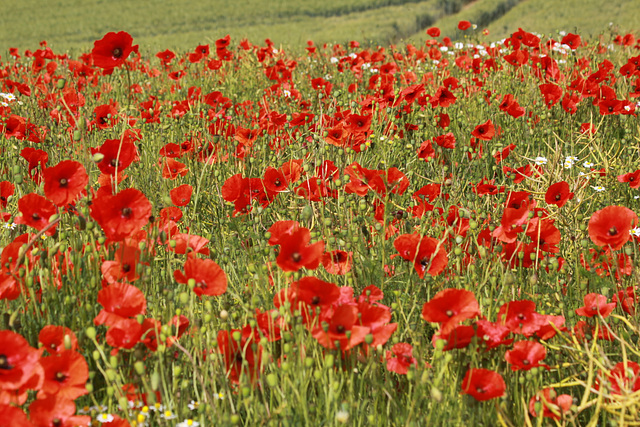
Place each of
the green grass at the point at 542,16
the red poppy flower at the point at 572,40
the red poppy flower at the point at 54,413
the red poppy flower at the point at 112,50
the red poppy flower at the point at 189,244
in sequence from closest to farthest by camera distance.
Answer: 1. the red poppy flower at the point at 54,413
2. the red poppy flower at the point at 189,244
3. the red poppy flower at the point at 112,50
4. the red poppy flower at the point at 572,40
5. the green grass at the point at 542,16

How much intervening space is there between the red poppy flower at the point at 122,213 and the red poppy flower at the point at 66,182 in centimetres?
14

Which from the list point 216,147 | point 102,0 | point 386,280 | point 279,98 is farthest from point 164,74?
point 102,0

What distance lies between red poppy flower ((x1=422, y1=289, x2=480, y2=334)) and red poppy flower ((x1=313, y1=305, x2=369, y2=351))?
176mm

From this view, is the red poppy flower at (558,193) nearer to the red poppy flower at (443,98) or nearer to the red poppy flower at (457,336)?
the red poppy flower at (457,336)

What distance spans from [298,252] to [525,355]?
0.64m

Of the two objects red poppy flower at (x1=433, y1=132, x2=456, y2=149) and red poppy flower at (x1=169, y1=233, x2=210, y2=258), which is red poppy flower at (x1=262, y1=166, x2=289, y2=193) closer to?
red poppy flower at (x1=169, y1=233, x2=210, y2=258)

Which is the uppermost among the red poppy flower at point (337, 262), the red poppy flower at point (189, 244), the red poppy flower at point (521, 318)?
the red poppy flower at point (189, 244)

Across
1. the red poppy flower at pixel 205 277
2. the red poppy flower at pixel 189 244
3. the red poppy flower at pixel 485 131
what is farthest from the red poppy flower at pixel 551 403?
the red poppy flower at pixel 485 131

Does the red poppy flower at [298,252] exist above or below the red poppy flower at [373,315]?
above

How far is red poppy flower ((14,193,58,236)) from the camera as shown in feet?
5.87

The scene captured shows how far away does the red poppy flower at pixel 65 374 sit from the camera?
1.30m

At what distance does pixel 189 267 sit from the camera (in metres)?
1.56

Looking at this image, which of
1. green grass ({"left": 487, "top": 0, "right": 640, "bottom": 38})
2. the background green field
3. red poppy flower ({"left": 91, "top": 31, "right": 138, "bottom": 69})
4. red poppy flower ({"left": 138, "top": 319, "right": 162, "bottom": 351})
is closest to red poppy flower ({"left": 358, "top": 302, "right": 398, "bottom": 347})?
red poppy flower ({"left": 138, "top": 319, "right": 162, "bottom": 351})

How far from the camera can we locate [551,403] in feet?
4.74
